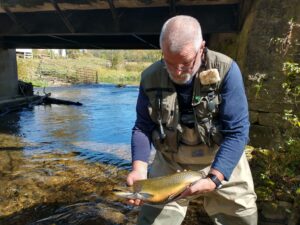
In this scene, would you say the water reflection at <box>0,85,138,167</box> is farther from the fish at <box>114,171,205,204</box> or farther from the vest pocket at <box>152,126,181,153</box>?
the fish at <box>114,171,205,204</box>

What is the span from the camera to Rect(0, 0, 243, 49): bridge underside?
10852 millimetres

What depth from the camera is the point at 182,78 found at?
334 cm

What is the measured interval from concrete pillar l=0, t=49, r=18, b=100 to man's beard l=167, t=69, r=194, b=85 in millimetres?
20199

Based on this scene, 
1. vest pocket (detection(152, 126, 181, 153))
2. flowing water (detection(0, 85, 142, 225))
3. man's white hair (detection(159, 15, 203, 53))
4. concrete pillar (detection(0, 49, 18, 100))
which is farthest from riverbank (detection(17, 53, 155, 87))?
man's white hair (detection(159, 15, 203, 53))

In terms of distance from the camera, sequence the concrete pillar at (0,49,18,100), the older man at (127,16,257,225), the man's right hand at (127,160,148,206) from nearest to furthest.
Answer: the older man at (127,16,257,225), the man's right hand at (127,160,148,206), the concrete pillar at (0,49,18,100)

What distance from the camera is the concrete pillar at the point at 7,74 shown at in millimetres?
21984

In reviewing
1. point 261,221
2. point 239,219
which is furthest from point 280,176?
point 239,219

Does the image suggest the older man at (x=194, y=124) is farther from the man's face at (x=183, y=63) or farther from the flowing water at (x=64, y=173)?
the flowing water at (x=64, y=173)

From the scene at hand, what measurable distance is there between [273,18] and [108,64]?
73.6m

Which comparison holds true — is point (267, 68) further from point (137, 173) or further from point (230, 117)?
point (137, 173)

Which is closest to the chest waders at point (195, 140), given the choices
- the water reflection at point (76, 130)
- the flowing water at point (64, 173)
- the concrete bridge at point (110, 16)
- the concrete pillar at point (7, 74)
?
the flowing water at point (64, 173)

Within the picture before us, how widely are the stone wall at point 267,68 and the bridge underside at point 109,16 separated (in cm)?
263

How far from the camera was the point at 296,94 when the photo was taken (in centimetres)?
605

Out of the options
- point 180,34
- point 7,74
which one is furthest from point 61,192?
point 7,74
